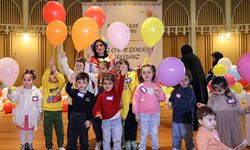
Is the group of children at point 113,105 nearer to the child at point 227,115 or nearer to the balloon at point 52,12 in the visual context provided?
the child at point 227,115

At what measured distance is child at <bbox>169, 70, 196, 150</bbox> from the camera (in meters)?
3.67

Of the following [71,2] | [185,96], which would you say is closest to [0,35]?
[71,2]

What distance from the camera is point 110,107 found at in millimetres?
3486

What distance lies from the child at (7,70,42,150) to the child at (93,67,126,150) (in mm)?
796

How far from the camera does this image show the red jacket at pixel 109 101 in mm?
3461

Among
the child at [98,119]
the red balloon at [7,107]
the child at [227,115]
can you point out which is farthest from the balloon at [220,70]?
the red balloon at [7,107]

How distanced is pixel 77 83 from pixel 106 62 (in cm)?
47

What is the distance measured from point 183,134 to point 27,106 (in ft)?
5.77

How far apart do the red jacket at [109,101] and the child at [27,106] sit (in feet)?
2.61

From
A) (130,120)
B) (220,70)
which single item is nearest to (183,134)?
(130,120)

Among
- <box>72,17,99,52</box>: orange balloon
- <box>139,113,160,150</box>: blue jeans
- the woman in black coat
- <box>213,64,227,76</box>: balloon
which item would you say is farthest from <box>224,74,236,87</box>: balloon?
<box>72,17,99,52</box>: orange balloon

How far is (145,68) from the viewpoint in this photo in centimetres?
360

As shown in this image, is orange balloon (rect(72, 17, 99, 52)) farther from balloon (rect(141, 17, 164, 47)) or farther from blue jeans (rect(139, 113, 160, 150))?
blue jeans (rect(139, 113, 160, 150))

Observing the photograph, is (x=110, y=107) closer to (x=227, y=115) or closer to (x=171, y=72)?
(x=171, y=72)
